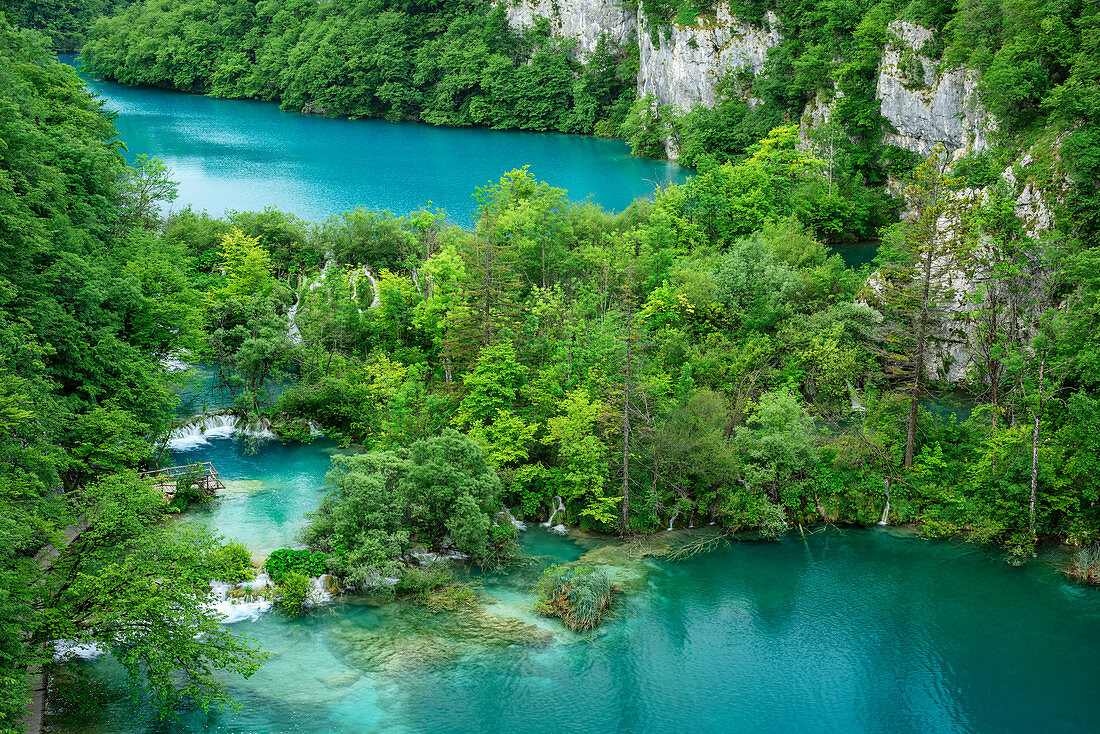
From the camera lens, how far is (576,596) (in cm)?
2841

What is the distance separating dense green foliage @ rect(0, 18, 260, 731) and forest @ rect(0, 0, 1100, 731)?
0.14 metres

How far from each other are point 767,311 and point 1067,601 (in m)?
16.9

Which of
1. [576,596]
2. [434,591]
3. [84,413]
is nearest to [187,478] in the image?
[84,413]

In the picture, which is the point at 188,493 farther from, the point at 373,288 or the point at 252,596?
the point at 373,288

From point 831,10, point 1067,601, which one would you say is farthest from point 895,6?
point 1067,601

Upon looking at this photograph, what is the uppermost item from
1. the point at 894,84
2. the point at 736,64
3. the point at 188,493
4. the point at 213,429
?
the point at 736,64

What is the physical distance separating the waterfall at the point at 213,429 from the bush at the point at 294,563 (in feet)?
36.4

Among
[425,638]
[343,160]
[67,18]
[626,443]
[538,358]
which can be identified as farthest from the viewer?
[67,18]

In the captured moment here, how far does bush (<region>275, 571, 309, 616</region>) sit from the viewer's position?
2811 centimetres

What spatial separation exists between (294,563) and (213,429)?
12.7 meters

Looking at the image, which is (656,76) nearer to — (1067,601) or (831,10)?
(831,10)

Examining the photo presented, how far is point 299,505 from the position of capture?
1347 inches

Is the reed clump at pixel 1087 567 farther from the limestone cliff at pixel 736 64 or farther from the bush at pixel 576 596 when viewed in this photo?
the limestone cliff at pixel 736 64

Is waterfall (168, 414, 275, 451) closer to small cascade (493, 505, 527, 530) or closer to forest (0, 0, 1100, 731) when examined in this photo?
forest (0, 0, 1100, 731)
